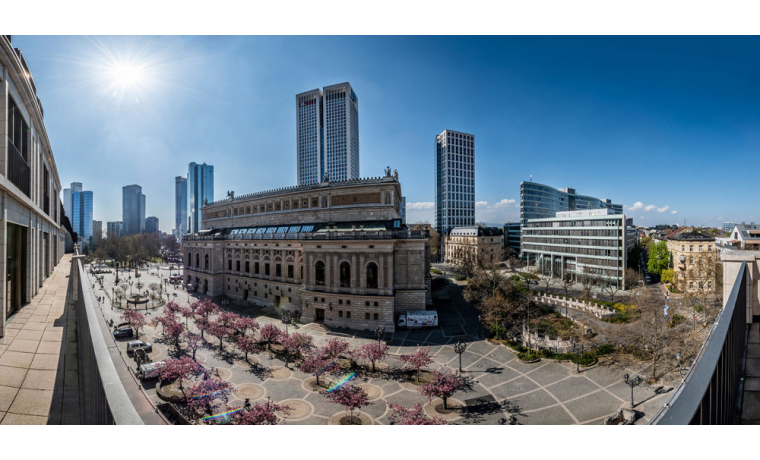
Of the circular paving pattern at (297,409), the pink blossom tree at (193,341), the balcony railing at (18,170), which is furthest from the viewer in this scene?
the pink blossom tree at (193,341)

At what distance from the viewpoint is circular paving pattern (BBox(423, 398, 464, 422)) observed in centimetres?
1498

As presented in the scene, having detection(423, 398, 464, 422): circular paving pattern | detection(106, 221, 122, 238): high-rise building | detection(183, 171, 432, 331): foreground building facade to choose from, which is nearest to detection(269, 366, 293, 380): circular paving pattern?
detection(423, 398, 464, 422): circular paving pattern

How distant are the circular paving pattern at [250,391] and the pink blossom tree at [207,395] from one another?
54 centimetres

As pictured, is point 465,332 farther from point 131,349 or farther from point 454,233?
point 454,233

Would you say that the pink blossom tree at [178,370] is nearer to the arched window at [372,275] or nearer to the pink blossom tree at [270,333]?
the pink blossom tree at [270,333]

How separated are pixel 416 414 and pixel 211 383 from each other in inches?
485

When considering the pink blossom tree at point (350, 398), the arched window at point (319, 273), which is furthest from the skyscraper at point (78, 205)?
the pink blossom tree at point (350, 398)

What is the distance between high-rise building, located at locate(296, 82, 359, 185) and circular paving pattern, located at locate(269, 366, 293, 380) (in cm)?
9082

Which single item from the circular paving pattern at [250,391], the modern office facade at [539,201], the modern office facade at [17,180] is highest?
the modern office facade at [539,201]

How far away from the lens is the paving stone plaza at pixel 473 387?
15008 mm

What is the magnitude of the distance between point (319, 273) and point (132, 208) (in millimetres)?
61254

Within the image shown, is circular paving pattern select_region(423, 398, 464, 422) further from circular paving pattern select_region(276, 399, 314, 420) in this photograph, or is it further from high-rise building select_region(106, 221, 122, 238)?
high-rise building select_region(106, 221, 122, 238)

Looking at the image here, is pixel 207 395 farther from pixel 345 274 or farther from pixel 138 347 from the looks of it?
pixel 345 274

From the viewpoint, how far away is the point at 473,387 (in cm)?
1783
